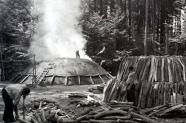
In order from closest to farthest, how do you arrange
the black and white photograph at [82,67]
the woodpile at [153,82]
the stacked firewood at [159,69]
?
the black and white photograph at [82,67] < the woodpile at [153,82] < the stacked firewood at [159,69]

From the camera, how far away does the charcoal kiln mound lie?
20922 millimetres

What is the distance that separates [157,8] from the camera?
43.1m

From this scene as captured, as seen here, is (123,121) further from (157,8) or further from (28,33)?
(157,8)

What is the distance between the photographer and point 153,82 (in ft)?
36.7

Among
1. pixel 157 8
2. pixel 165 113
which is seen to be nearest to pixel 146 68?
pixel 165 113

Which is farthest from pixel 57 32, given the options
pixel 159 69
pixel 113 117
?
pixel 113 117

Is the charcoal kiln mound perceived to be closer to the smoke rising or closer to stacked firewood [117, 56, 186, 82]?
the smoke rising

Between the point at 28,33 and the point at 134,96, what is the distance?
19.6 m

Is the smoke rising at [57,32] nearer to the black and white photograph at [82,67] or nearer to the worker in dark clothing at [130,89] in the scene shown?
the black and white photograph at [82,67]

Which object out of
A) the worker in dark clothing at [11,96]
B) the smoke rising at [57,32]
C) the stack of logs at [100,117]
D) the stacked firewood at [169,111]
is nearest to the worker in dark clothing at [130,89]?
the stacked firewood at [169,111]

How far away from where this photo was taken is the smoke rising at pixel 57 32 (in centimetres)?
2647

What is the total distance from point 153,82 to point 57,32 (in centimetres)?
1945

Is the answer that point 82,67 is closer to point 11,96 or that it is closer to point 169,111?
point 169,111

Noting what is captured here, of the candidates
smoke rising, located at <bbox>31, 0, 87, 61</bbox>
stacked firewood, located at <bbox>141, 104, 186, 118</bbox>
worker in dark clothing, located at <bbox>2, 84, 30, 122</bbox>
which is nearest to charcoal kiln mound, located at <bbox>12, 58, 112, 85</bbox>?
smoke rising, located at <bbox>31, 0, 87, 61</bbox>
